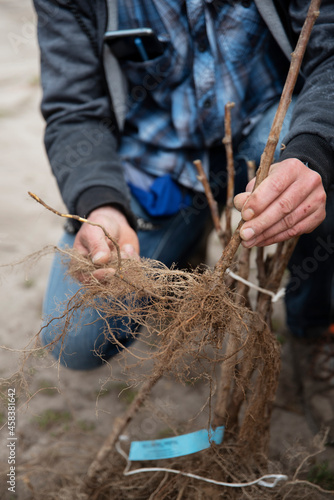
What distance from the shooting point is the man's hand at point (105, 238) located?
3.42 feet

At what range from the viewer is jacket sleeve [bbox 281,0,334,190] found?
97cm

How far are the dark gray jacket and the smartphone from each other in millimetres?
45

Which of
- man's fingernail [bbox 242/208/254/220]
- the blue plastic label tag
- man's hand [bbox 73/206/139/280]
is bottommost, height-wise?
the blue plastic label tag

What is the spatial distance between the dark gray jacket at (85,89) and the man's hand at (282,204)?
1.39 ft

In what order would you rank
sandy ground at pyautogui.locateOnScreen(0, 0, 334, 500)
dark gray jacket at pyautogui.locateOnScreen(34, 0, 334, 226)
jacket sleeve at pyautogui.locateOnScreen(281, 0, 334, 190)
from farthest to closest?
sandy ground at pyautogui.locateOnScreen(0, 0, 334, 500), dark gray jacket at pyautogui.locateOnScreen(34, 0, 334, 226), jacket sleeve at pyautogui.locateOnScreen(281, 0, 334, 190)

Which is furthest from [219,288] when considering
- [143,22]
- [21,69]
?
[21,69]

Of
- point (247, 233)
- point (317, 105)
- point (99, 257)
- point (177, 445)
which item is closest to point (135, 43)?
point (317, 105)

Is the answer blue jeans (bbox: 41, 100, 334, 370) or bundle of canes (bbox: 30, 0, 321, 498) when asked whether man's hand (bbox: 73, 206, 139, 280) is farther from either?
blue jeans (bbox: 41, 100, 334, 370)

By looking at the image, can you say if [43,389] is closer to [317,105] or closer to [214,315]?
[214,315]

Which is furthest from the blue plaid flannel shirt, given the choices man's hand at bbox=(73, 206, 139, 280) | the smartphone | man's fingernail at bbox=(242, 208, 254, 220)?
man's fingernail at bbox=(242, 208, 254, 220)

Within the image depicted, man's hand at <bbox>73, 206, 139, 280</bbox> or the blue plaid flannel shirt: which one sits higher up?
the blue plaid flannel shirt

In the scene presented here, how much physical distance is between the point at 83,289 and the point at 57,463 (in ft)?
2.30

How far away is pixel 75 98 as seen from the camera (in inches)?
59.3

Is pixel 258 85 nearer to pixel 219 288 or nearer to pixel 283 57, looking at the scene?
pixel 283 57
